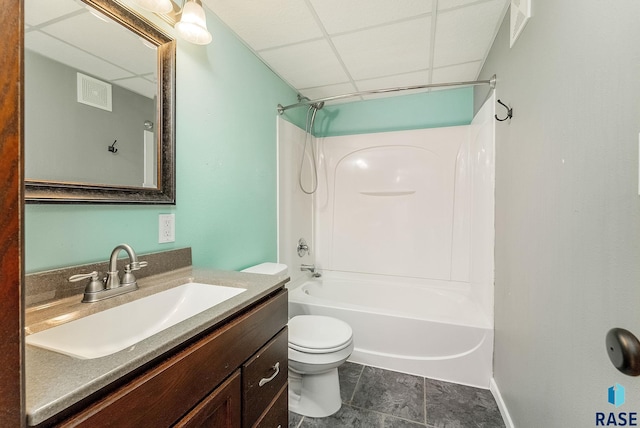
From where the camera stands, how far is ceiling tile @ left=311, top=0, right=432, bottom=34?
54.0 inches

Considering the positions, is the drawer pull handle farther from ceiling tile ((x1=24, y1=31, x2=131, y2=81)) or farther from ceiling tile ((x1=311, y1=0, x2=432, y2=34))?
ceiling tile ((x1=311, y1=0, x2=432, y2=34))

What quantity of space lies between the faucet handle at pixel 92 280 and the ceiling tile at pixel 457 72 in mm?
2447

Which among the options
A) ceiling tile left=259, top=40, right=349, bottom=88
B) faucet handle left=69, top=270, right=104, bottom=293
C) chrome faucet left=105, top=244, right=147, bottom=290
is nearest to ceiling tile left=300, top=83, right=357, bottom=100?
ceiling tile left=259, top=40, right=349, bottom=88

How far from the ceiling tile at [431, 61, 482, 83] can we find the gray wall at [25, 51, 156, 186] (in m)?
2.09

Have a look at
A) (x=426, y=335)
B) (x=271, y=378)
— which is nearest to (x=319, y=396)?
(x=271, y=378)

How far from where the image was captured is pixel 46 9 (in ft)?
2.77

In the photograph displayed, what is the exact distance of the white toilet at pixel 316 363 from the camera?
1435mm

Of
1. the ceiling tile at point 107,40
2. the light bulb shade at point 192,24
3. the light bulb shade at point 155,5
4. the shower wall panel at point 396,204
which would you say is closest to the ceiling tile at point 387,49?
the shower wall panel at point 396,204

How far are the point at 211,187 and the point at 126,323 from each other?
795 millimetres

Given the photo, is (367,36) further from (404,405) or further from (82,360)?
(404,405)

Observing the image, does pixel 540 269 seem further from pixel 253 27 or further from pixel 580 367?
pixel 253 27

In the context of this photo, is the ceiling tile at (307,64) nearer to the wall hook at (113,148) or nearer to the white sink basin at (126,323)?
the wall hook at (113,148)

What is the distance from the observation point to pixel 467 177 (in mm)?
2391

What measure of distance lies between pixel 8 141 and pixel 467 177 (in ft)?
8.83
